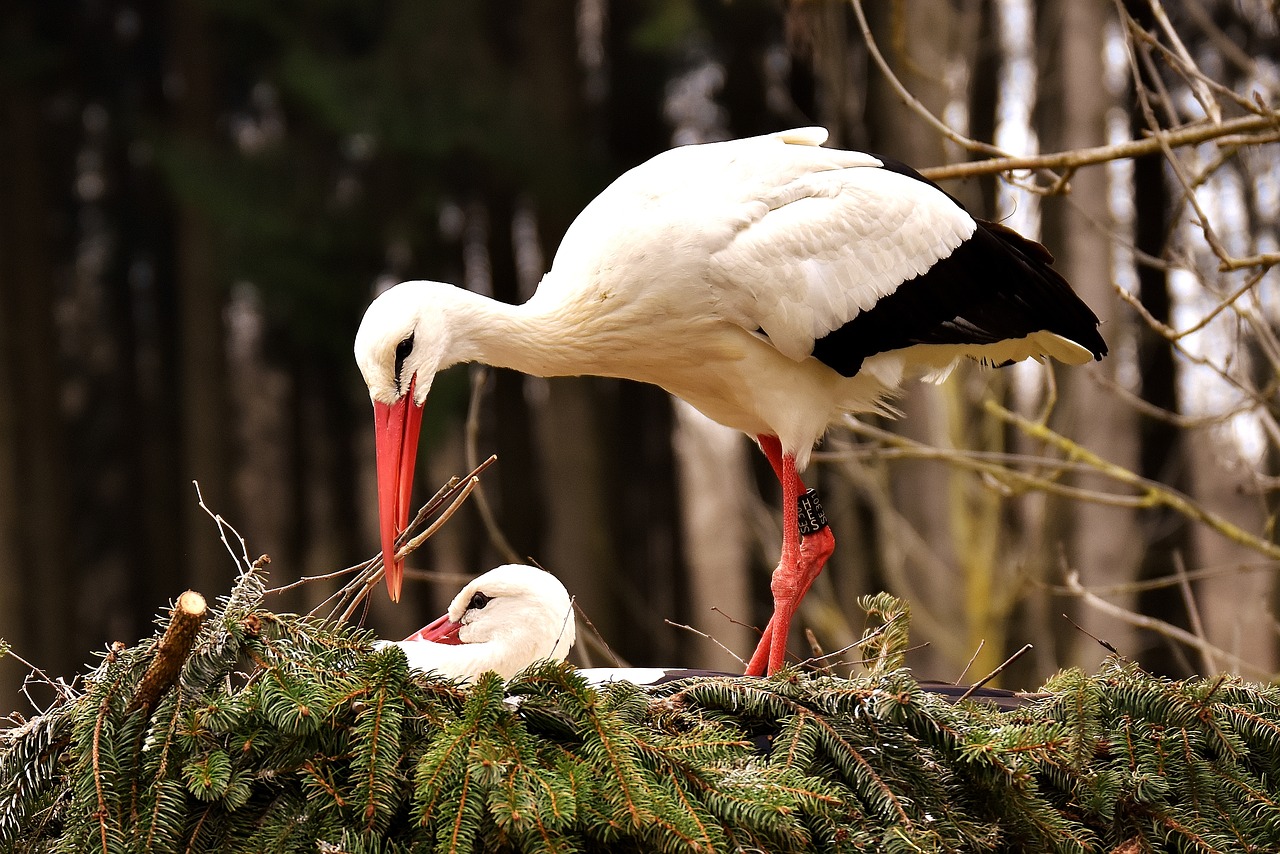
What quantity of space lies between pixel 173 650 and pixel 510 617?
1.95 meters

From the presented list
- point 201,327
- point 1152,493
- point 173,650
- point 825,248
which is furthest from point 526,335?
point 201,327

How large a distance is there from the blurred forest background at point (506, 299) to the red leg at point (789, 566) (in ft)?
9.26

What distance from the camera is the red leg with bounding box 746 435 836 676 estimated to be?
Answer: 468 centimetres

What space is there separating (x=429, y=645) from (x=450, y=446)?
451 inches

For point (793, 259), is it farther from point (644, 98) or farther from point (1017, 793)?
point (644, 98)

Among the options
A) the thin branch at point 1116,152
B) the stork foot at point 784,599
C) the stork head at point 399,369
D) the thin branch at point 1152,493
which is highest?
the thin branch at point 1116,152

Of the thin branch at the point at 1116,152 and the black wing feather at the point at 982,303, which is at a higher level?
the thin branch at the point at 1116,152

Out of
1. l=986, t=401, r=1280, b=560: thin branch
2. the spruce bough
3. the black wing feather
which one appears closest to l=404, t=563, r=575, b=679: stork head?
the black wing feather

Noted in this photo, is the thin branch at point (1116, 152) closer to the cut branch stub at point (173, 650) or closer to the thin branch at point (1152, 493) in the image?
the thin branch at point (1152, 493)

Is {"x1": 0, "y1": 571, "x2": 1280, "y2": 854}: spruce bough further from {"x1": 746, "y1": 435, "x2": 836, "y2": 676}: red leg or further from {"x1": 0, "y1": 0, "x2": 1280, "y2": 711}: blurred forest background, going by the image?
{"x1": 0, "y1": 0, "x2": 1280, "y2": 711}: blurred forest background

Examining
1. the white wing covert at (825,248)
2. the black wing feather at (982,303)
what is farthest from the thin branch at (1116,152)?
the black wing feather at (982,303)

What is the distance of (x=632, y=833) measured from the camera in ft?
7.92

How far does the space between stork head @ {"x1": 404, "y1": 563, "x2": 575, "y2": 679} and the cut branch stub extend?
179cm

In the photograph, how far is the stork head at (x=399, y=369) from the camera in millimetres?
4117
